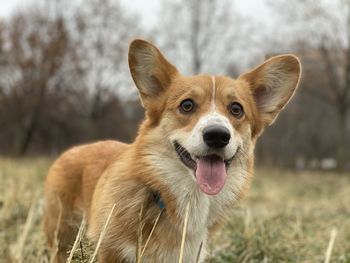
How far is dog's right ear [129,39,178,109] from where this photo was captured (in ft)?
12.2

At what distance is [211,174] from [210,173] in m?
0.01

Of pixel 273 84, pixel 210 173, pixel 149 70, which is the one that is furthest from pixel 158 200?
pixel 273 84

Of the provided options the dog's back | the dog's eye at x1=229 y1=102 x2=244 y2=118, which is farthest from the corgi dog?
the dog's back

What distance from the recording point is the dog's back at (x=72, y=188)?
4379 mm

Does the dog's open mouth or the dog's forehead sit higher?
the dog's forehead

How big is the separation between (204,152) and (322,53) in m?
23.9

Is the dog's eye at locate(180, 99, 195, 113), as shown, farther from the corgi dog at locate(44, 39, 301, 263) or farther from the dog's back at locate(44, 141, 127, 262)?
the dog's back at locate(44, 141, 127, 262)

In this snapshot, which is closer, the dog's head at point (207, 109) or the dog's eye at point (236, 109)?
the dog's head at point (207, 109)

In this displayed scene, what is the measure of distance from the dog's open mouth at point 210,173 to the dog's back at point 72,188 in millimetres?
1334

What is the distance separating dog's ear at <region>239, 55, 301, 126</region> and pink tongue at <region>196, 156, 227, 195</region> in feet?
3.37

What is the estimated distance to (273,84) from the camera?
4184mm

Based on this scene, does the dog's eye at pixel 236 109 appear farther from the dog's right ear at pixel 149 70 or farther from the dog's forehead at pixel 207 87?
the dog's right ear at pixel 149 70

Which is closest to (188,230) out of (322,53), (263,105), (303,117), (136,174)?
(136,174)

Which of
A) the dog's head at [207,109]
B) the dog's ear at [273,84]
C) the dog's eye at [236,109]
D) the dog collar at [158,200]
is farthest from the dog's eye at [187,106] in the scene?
the dog's ear at [273,84]
